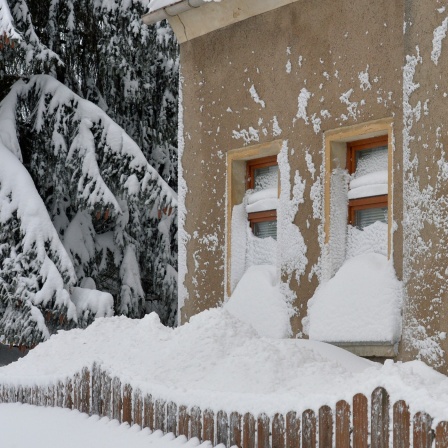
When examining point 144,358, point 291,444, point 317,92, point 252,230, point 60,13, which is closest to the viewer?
point 291,444

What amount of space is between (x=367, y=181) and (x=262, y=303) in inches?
73.2

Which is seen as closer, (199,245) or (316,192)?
(316,192)

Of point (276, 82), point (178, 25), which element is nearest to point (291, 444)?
point (276, 82)

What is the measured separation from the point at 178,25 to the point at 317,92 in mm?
2698

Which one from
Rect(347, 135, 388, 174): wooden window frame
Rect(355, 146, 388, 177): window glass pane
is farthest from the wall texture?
Rect(355, 146, 388, 177): window glass pane

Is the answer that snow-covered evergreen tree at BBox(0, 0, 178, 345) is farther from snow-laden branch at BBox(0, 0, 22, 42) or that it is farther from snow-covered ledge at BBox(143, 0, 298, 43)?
snow-covered ledge at BBox(143, 0, 298, 43)

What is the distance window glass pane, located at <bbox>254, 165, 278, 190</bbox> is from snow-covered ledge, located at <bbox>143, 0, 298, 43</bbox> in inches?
65.6

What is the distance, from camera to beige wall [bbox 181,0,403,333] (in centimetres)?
976

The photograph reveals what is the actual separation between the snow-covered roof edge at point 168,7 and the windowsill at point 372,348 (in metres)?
4.20

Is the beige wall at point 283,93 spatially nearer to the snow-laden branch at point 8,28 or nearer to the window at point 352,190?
the window at point 352,190

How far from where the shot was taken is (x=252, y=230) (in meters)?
11.8

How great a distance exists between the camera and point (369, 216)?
401 inches

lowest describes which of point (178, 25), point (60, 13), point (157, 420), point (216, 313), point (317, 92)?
point (157, 420)

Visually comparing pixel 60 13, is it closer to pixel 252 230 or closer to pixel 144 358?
pixel 252 230
